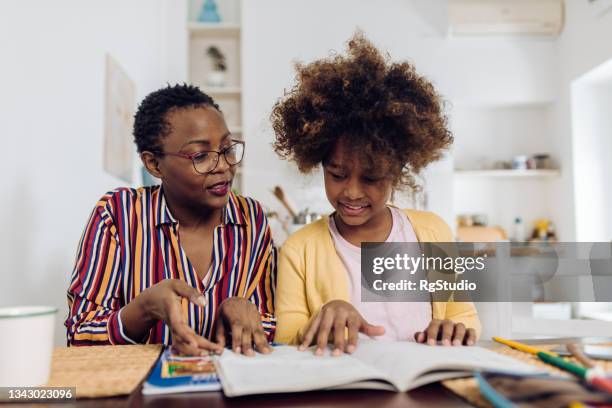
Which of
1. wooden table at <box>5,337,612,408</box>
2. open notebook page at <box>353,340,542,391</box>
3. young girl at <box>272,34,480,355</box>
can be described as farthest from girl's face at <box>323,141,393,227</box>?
wooden table at <box>5,337,612,408</box>

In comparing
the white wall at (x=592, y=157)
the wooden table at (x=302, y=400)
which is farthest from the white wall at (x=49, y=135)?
the white wall at (x=592, y=157)

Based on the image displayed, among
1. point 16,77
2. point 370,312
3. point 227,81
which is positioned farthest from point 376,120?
point 227,81

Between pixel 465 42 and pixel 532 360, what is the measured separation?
391 centimetres

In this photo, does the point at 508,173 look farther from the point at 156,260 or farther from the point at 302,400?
the point at 302,400

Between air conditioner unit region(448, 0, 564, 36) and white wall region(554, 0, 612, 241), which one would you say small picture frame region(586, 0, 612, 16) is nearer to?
white wall region(554, 0, 612, 241)

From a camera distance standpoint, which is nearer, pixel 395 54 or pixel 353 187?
pixel 353 187

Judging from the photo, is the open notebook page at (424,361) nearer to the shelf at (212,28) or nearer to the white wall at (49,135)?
the white wall at (49,135)

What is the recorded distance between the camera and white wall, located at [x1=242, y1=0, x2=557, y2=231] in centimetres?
403

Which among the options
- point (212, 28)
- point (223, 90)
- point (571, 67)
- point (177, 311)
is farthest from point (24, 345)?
point (571, 67)

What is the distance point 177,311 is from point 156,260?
413mm

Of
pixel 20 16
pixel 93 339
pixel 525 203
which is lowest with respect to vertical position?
pixel 93 339

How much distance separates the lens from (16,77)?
1408 millimetres

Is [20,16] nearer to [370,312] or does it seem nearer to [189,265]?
[189,265]

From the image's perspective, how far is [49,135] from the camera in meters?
1.63
